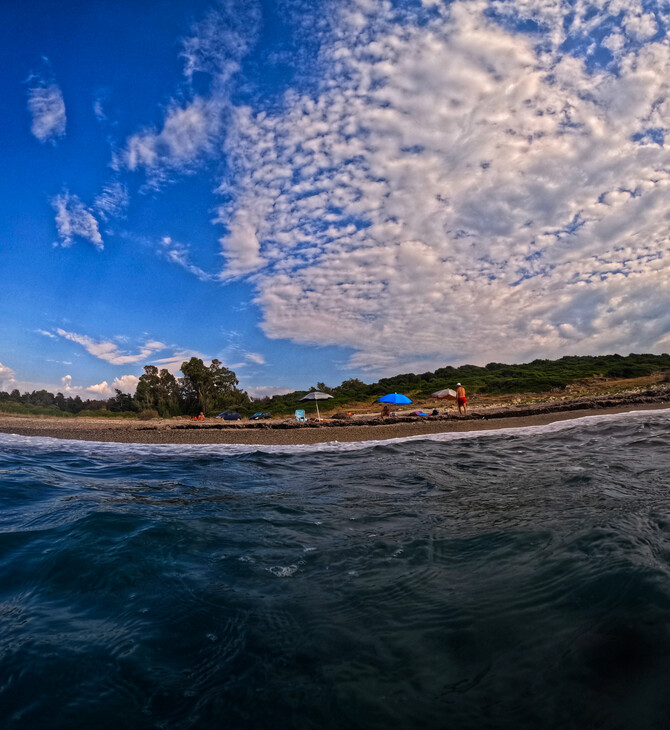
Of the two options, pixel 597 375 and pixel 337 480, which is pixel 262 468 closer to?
pixel 337 480

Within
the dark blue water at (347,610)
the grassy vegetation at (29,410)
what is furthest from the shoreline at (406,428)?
the grassy vegetation at (29,410)

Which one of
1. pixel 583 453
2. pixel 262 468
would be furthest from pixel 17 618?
pixel 583 453

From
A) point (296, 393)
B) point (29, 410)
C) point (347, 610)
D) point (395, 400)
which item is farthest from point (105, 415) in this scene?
point (347, 610)

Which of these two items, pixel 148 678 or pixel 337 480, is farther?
pixel 337 480

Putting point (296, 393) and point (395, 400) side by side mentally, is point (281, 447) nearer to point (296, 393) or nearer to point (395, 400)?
point (395, 400)

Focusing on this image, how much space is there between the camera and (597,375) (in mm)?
43781

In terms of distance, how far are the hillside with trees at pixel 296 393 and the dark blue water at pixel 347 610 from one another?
38682 millimetres

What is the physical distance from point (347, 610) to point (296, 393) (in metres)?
57.9

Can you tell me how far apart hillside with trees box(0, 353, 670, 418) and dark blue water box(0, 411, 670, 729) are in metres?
38.7

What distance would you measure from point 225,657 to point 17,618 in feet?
5.88

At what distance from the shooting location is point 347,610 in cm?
300

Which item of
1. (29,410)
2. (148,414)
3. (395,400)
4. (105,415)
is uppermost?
(29,410)

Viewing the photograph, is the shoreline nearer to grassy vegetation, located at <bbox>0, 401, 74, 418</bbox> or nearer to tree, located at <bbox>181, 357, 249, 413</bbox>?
tree, located at <bbox>181, 357, 249, 413</bbox>

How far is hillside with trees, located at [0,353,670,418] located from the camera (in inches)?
1714
